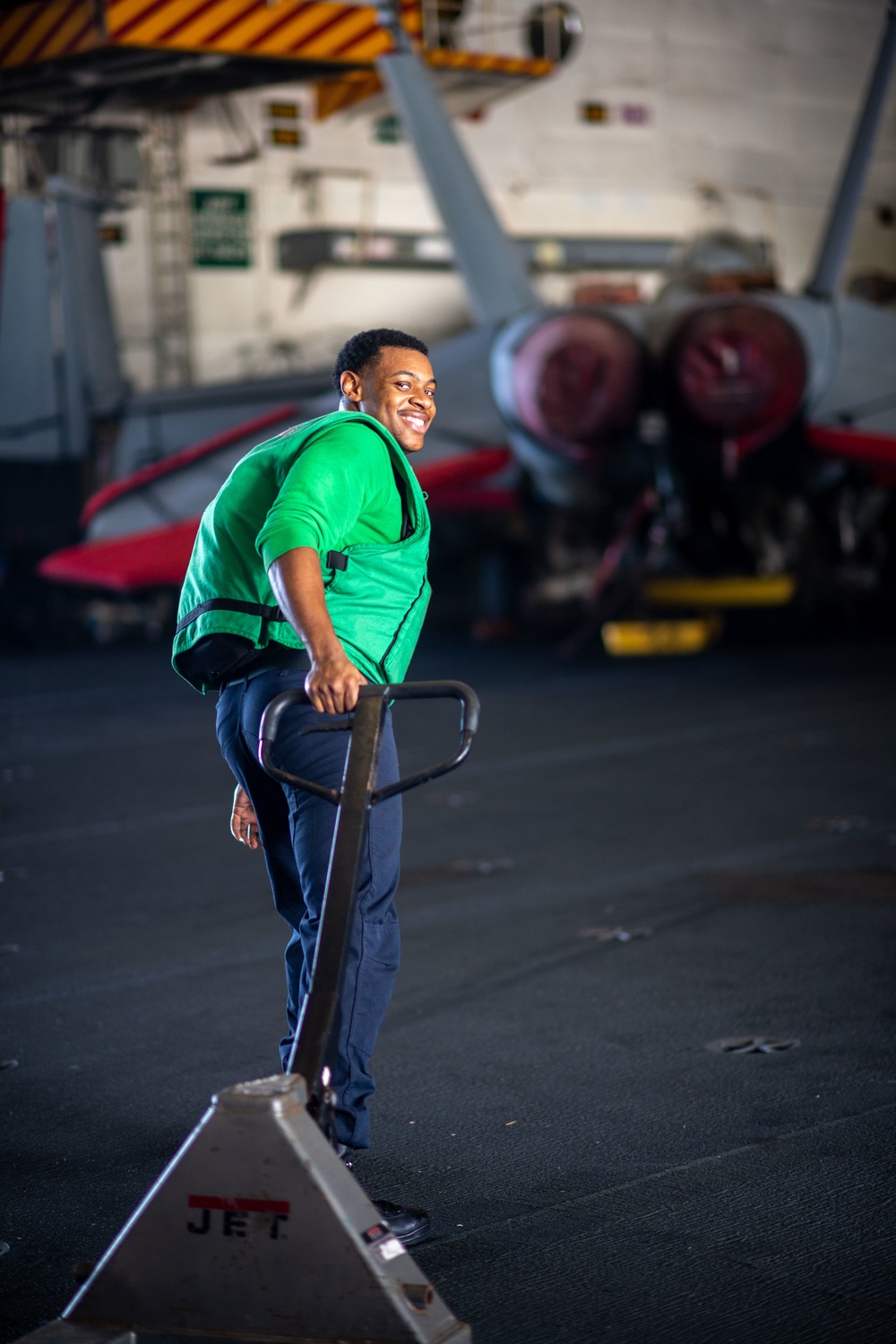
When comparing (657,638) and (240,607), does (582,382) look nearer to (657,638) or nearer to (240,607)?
(657,638)

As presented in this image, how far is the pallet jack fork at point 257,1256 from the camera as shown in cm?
205

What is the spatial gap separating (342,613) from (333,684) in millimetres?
297

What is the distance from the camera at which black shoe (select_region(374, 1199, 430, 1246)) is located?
2.63 metres

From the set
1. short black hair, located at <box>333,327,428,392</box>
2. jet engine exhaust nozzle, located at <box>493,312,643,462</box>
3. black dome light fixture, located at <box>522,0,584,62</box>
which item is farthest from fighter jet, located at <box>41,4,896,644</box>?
short black hair, located at <box>333,327,428,392</box>

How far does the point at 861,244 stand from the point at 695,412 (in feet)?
55.1

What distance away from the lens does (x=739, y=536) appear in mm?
13961

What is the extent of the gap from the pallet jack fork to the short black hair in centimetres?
140

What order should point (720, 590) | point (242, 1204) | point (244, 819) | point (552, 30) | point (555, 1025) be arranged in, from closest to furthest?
point (242, 1204) → point (244, 819) → point (555, 1025) → point (720, 590) → point (552, 30)

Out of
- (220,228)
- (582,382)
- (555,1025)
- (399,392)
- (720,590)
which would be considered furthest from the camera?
(220,228)

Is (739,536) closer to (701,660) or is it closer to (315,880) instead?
(701,660)

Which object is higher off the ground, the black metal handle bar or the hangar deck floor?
the black metal handle bar

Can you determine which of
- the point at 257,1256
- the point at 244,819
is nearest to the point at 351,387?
the point at 244,819

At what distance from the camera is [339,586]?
265 cm

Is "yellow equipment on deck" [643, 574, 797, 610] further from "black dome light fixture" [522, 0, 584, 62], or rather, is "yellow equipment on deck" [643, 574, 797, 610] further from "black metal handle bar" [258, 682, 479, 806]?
"black metal handle bar" [258, 682, 479, 806]
